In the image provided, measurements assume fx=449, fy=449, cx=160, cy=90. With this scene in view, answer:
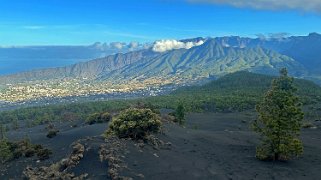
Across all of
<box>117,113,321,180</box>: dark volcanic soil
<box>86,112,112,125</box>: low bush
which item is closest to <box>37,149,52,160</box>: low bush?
<box>117,113,321,180</box>: dark volcanic soil

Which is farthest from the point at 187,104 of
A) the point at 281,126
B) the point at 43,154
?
the point at 281,126

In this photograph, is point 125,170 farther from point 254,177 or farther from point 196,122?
point 196,122

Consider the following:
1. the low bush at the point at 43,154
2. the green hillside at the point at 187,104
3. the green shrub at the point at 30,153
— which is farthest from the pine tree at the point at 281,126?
the green hillside at the point at 187,104

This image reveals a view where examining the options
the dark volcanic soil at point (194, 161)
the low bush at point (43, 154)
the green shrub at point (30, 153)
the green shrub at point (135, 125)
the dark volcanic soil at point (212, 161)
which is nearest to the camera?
the dark volcanic soil at point (194, 161)

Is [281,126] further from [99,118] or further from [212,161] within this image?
[99,118]

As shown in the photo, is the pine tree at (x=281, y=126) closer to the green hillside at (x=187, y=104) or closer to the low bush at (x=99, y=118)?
the low bush at (x=99, y=118)
